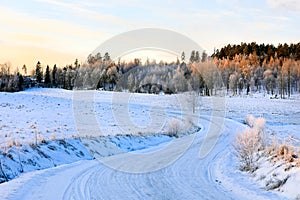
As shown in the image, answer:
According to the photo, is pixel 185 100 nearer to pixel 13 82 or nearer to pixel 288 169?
pixel 288 169

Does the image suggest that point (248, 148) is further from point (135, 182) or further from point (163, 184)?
point (135, 182)

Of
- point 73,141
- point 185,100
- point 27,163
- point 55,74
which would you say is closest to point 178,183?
point 27,163

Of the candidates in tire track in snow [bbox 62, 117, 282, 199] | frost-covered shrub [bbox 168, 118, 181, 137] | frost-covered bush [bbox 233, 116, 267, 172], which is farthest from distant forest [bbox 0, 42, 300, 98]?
tire track in snow [bbox 62, 117, 282, 199]

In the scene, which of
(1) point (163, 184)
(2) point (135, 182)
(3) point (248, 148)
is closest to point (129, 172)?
(2) point (135, 182)

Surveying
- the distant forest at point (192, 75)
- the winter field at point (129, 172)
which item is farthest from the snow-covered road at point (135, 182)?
the distant forest at point (192, 75)

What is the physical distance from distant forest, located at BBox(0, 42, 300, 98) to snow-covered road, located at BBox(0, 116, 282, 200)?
160 feet

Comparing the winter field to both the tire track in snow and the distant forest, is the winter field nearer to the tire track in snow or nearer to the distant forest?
the tire track in snow

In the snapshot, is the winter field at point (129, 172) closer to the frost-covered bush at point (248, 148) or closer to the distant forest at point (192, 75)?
the frost-covered bush at point (248, 148)

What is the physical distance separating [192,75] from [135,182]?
6886 cm

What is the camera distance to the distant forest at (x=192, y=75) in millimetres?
75000

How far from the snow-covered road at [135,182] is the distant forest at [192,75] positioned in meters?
48.6

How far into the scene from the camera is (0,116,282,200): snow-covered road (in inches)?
403

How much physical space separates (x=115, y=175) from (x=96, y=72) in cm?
8930

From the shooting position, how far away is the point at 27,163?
1376 centimetres
